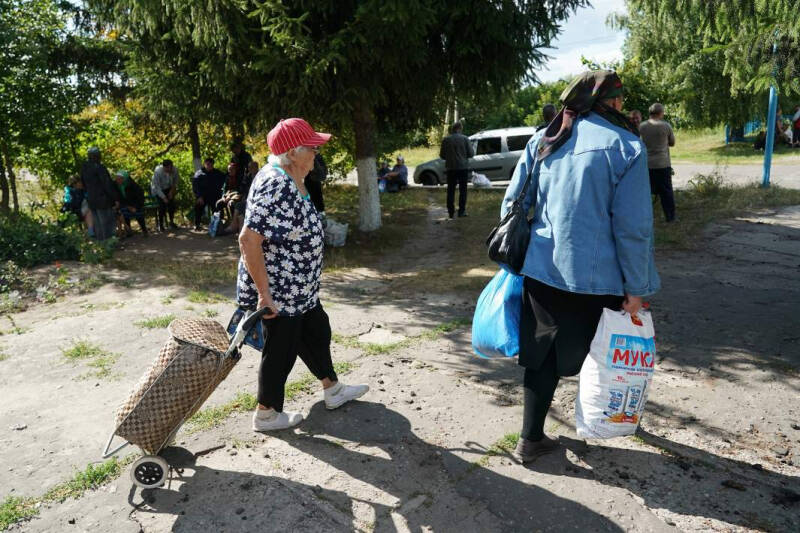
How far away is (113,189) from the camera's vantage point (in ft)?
35.9

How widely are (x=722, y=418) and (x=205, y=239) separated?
9649mm

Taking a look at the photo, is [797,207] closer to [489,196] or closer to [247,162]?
[489,196]

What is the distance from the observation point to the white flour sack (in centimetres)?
314

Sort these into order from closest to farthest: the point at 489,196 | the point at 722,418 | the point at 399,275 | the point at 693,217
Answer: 1. the point at 722,418
2. the point at 399,275
3. the point at 693,217
4. the point at 489,196

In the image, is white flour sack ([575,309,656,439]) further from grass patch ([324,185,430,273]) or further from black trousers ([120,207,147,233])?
black trousers ([120,207,147,233])

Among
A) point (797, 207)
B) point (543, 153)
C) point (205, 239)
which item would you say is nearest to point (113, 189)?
point (205, 239)

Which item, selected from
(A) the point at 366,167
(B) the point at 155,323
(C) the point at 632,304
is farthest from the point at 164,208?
(C) the point at 632,304

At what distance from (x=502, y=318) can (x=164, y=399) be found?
188 centimetres

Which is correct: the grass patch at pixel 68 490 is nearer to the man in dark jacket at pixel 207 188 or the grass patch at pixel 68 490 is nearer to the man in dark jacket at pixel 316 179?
the man in dark jacket at pixel 316 179

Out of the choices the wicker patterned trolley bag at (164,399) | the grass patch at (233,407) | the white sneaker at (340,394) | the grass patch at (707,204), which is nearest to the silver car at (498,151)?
the grass patch at (707,204)

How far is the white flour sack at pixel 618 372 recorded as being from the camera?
314 cm

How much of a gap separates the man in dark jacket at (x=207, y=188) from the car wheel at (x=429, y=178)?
29.5ft

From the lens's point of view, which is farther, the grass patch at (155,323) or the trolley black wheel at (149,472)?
the grass patch at (155,323)

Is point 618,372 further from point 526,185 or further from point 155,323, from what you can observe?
point 155,323
